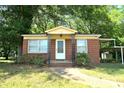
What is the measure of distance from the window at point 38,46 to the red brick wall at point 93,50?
414 centimetres

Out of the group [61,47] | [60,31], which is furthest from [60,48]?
[60,31]

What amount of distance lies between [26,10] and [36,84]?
1639 centimetres

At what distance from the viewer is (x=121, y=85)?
13188 mm

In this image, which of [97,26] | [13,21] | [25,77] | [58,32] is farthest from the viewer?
[97,26]

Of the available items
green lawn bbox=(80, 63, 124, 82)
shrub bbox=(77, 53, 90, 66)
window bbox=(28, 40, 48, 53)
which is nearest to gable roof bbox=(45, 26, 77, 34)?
window bbox=(28, 40, 48, 53)

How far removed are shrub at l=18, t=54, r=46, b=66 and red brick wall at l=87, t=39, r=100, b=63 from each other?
445 cm

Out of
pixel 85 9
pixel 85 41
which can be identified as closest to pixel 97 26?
pixel 85 9

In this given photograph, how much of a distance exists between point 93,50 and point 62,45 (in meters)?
2.95

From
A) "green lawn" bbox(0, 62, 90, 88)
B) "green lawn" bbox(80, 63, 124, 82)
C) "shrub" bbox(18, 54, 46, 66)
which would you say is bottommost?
"green lawn" bbox(0, 62, 90, 88)

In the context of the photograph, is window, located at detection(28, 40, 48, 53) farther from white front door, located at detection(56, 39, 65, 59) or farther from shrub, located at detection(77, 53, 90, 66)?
shrub, located at detection(77, 53, 90, 66)

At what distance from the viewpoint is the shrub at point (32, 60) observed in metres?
23.2

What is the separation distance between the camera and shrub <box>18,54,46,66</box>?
23.2m

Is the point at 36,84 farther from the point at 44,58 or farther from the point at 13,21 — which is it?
the point at 13,21

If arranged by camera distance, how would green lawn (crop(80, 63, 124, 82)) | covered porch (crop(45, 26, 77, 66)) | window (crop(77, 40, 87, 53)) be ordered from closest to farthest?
green lawn (crop(80, 63, 124, 82)), covered porch (crop(45, 26, 77, 66)), window (crop(77, 40, 87, 53))
